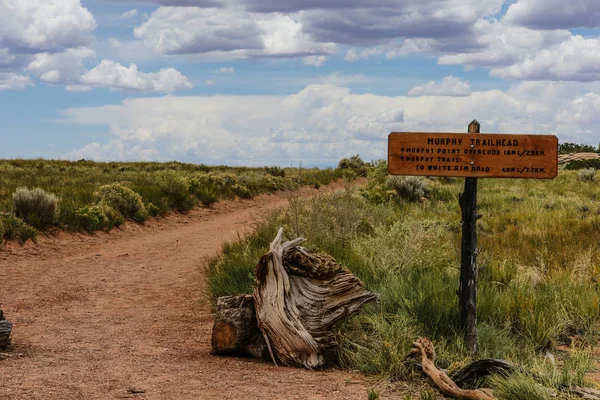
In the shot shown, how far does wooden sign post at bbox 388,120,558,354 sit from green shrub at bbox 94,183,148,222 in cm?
1363

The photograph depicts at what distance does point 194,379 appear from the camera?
20.3 feet

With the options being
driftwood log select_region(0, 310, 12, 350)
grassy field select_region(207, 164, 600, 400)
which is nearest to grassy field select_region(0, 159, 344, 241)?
grassy field select_region(207, 164, 600, 400)

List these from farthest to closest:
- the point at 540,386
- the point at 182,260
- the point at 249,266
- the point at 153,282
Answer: the point at 182,260
the point at 153,282
the point at 249,266
the point at 540,386

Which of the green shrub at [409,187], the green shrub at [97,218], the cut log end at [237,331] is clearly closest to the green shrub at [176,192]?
the green shrub at [97,218]

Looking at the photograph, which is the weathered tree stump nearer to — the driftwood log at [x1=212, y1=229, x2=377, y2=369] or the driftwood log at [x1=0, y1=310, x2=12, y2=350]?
the driftwood log at [x1=212, y1=229, x2=377, y2=369]

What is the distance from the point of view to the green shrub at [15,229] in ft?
49.1

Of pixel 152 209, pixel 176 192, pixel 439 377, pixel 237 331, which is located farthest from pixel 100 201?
pixel 439 377

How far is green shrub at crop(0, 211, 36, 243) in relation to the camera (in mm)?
14969

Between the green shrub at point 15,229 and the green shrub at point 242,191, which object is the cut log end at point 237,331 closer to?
the green shrub at point 15,229

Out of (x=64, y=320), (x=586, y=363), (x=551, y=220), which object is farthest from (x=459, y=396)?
(x=551, y=220)

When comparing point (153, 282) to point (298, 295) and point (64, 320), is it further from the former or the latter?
point (298, 295)

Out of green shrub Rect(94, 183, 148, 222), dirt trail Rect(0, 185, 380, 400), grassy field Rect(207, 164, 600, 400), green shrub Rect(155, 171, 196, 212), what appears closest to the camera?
dirt trail Rect(0, 185, 380, 400)

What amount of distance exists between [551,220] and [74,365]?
1273cm

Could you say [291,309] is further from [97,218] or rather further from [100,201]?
[100,201]
